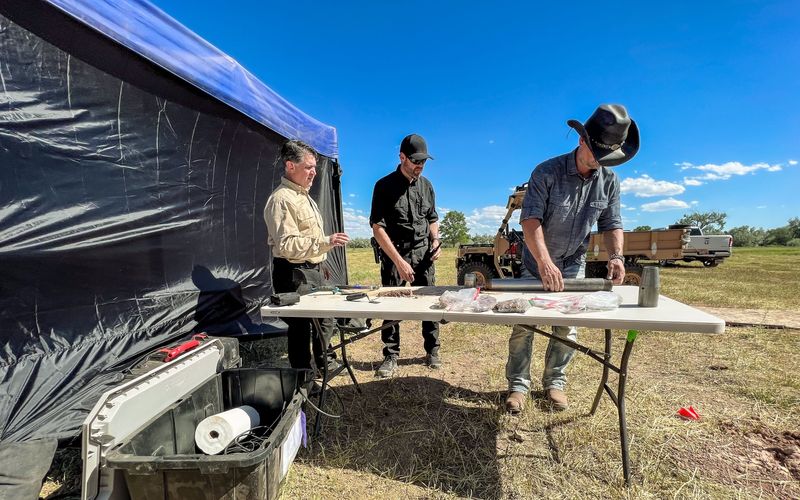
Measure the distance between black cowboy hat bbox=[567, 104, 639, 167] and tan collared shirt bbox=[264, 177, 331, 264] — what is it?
1664mm

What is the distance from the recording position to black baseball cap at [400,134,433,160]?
288cm

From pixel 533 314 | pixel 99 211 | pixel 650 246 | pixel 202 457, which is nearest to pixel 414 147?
pixel 533 314

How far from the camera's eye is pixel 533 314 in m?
1.57

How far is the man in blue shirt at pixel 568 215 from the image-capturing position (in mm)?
1976

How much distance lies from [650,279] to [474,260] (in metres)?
7.40

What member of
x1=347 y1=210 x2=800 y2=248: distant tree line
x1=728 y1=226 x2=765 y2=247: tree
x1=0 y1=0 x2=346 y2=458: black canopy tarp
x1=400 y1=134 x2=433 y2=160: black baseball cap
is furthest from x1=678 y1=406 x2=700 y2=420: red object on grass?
x1=728 y1=226 x2=765 y2=247: tree

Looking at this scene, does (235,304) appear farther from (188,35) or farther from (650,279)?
(650,279)

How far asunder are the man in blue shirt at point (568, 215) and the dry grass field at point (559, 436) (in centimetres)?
24

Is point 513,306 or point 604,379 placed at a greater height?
point 513,306

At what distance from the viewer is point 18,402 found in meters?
1.75

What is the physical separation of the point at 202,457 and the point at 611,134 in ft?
7.60

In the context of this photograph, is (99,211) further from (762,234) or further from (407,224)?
(762,234)

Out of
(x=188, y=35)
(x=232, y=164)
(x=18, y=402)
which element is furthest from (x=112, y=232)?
(x=188, y=35)

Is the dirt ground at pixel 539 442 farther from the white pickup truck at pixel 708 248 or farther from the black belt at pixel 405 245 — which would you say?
the white pickup truck at pixel 708 248
